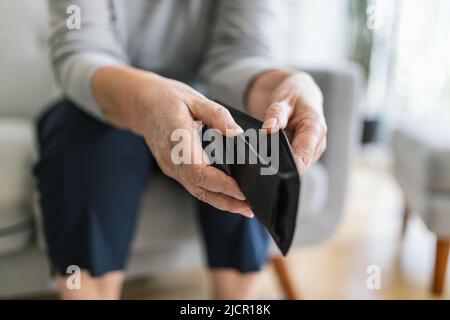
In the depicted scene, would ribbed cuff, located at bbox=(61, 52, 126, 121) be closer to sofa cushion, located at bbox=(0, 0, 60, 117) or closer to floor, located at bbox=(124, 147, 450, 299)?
floor, located at bbox=(124, 147, 450, 299)

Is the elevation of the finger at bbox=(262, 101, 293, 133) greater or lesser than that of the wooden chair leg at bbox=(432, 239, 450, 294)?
greater

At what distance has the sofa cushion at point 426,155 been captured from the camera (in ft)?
2.68

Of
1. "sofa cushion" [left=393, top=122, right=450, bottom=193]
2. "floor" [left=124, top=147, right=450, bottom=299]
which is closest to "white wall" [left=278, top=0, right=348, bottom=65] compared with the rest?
"floor" [left=124, top=147, right=450, bottom=299]

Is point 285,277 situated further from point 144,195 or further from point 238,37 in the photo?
point 238,37

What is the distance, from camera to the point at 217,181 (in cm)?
36

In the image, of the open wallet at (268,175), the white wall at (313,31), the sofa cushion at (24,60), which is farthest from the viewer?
the white wall at (313,31)

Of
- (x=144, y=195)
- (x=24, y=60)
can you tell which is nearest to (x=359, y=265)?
(x=144, y=195)

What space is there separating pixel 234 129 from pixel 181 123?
0.05 meters

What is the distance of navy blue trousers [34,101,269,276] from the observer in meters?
0.56

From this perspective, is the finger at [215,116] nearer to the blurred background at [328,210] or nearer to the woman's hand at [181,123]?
the woman's hand at [181,123]

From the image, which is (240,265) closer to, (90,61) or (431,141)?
(90,61)

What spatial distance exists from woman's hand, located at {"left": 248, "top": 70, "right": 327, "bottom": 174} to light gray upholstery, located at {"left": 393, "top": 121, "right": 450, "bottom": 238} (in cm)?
43

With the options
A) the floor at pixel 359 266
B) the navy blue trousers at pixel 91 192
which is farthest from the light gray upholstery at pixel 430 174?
the navy blue trousers at pixel 91 192
